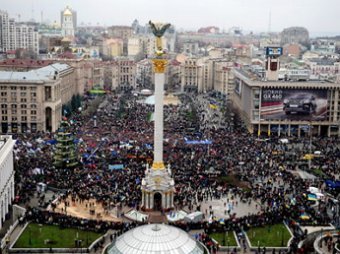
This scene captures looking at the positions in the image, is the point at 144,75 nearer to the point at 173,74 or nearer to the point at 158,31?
the point at 173,74

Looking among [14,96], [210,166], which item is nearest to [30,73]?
[14,96]

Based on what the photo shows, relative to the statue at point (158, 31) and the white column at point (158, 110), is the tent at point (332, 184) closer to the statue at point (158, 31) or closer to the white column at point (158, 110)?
the white column at point (158, 110)

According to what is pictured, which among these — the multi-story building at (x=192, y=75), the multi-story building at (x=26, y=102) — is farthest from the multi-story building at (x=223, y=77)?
the multi-story building at (x=26, y=102)

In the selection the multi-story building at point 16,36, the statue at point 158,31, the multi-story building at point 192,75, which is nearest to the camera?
the statue at point 158,31

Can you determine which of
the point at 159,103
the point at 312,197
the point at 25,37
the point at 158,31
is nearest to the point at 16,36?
the point at 25,37

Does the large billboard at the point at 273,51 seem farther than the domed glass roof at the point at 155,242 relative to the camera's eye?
Yes

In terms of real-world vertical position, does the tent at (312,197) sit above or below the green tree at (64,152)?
below

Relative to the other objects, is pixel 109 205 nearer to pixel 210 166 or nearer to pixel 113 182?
pixel 113 182
